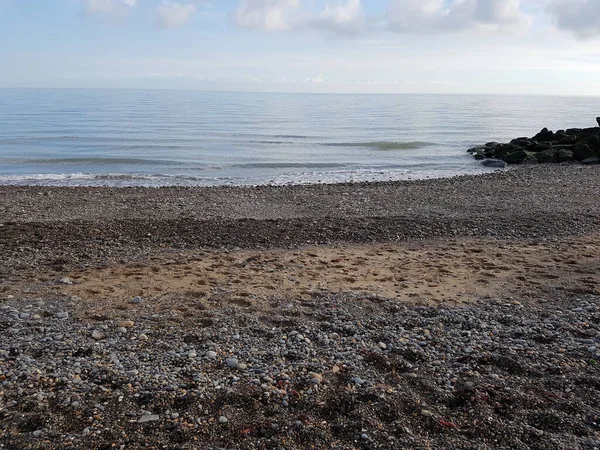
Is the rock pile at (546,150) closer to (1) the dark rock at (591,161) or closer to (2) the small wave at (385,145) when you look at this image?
(1) the dark rock at (591,161)

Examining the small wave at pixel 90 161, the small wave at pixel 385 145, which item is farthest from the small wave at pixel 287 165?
the small wave at pixel 385 145

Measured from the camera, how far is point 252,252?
8.85m

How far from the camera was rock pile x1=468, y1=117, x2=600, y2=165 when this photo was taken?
23812 millimetres

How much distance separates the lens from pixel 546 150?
25266 millimetres

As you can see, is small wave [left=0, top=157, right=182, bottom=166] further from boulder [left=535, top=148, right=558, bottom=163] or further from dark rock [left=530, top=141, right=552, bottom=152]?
dark rock [left=530, top=141, right=552, bottom=152]

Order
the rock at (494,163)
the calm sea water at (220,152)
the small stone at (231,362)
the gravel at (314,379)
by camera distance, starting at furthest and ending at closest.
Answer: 1. the rock at (494,163)
2. the calm sea water at (220,152)
3. the small stone at (231,362)
4. the gravel at (314,379)

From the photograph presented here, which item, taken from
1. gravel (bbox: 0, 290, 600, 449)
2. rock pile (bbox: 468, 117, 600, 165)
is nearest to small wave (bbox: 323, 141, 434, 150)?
rock pile (bbox: 468, 117, 600, 165)

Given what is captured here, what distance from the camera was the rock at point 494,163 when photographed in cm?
2477

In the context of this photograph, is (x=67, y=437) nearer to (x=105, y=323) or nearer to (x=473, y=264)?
(x=105, y=323)

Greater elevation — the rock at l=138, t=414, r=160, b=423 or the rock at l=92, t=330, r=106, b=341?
the rock at l=92, t=330, r=106, b=341

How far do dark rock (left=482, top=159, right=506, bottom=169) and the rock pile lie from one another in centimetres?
11

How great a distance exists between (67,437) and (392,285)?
4.55 m

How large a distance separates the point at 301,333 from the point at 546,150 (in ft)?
77.3

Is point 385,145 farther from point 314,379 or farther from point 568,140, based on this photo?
point 314,379
